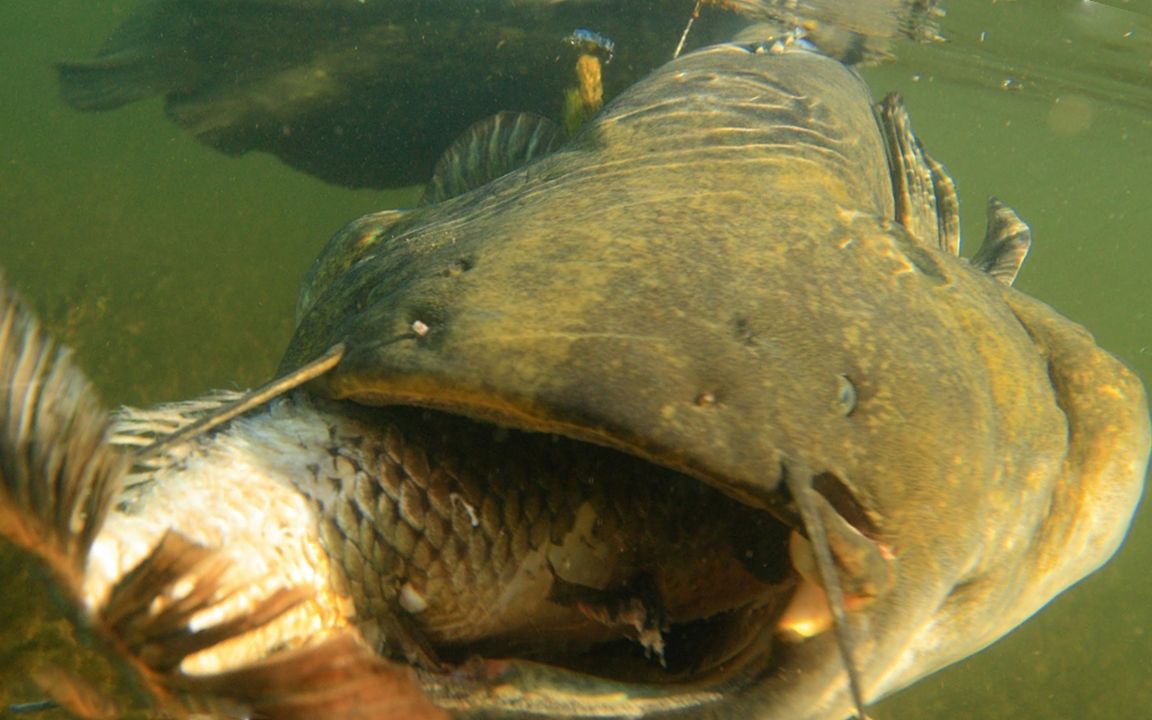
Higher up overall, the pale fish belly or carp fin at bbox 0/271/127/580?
carp fin at bbox 0/271/127/580

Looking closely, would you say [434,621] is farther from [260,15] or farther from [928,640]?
[260,15]

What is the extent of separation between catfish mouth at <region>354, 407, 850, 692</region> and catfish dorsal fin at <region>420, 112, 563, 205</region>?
2.85m

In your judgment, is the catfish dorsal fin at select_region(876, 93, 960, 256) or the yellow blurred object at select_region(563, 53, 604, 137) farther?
the yellow blurred object at select_region(563, 53, 604, 137)

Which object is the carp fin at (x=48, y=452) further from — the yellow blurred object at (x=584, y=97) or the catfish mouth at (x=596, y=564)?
the yellow blurred object at (x=584, y=97)

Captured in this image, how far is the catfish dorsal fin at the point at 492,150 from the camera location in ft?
14.3

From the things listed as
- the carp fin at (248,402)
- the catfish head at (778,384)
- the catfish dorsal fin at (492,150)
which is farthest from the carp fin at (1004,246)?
the carp fin at (248,402)

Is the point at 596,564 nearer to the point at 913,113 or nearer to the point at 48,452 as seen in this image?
the point at 48,452

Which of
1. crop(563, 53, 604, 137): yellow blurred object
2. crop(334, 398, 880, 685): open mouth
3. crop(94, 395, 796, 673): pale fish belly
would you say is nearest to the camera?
crop(94, 395, 796, 673): pale fish belly

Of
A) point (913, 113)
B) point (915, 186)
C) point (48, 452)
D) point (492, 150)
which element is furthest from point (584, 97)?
point (913, 113)

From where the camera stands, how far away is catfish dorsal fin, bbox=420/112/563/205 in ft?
14.3

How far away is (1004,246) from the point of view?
4531mm

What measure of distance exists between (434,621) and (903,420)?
41.9 inches

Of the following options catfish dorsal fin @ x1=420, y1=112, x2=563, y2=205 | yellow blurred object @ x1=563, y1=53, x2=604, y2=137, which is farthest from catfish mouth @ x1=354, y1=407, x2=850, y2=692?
yellow blurred object @ x1=563, y1=53, x2=604, y2=137

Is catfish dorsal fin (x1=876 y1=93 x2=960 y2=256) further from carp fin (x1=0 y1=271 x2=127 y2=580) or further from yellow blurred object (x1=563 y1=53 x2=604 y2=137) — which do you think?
carp fin (x1=0 y1=271 x2=127 y2=580)
